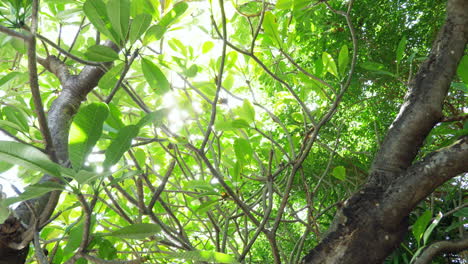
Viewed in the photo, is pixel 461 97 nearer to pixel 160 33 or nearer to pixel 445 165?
pixel 445 165

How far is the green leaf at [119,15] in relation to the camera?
0.44 meters

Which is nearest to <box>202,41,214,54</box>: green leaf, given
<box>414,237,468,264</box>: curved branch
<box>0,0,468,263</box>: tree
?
<box>0,0,468,263</box>: tree

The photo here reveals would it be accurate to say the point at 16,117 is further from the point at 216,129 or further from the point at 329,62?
the point at 329,62

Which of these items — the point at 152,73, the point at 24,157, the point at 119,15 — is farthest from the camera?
the point at 152,73

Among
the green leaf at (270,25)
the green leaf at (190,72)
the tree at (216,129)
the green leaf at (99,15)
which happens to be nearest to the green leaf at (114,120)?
the tree at (216,129)

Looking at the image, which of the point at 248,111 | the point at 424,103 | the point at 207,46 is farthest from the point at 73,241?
the point at 424,103

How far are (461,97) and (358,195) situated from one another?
2.90 feet

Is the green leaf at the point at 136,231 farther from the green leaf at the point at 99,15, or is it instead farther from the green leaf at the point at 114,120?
the green leaf at the point at 99,15

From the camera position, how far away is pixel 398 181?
0.65 meters

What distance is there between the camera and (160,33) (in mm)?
496

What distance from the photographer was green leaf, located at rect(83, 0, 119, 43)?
463mm

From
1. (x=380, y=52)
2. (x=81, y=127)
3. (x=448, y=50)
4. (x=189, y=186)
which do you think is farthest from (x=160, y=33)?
(x=380, y=52)

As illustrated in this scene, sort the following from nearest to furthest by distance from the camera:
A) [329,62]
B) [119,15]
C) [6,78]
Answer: [119,15] → [6,78] → [329,62]

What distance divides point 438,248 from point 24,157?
2.22 feet
